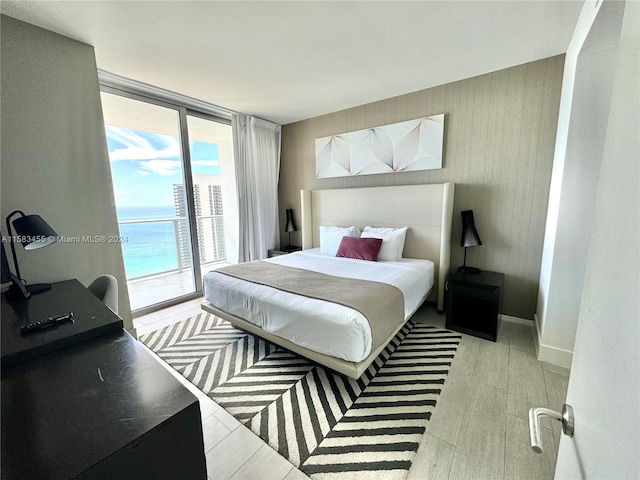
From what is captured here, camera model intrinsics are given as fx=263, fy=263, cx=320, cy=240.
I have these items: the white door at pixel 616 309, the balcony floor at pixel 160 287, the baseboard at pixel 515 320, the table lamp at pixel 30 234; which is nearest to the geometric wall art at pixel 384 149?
the baseboard at pixel 515 320

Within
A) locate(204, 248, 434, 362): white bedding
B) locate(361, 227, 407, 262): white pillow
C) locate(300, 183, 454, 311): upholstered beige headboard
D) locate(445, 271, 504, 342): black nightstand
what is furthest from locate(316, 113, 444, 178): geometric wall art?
locate(445, 271, 504, 342): black nightstand

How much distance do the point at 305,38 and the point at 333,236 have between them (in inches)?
83.8

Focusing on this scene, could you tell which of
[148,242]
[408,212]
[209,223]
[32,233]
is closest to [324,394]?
[32,233]

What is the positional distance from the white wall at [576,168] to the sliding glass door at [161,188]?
3.72 meters

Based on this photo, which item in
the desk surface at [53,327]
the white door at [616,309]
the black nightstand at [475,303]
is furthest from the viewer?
the black nightstand at [475,303]

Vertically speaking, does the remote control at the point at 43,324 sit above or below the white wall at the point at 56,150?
below

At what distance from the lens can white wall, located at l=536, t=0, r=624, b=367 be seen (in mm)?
1599

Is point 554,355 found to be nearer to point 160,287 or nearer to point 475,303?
point 475,303

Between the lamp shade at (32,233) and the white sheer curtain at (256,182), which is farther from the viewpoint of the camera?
the white sheer curtain at (256,182)

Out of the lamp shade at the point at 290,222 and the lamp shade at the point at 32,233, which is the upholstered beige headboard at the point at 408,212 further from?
the lamp shade at the point at 32,233

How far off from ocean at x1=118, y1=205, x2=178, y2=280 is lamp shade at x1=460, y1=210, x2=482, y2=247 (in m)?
3.78

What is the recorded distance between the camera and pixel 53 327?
3.76 feet

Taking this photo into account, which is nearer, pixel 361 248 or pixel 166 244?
pixel 361 248

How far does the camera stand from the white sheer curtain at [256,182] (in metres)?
3.81
